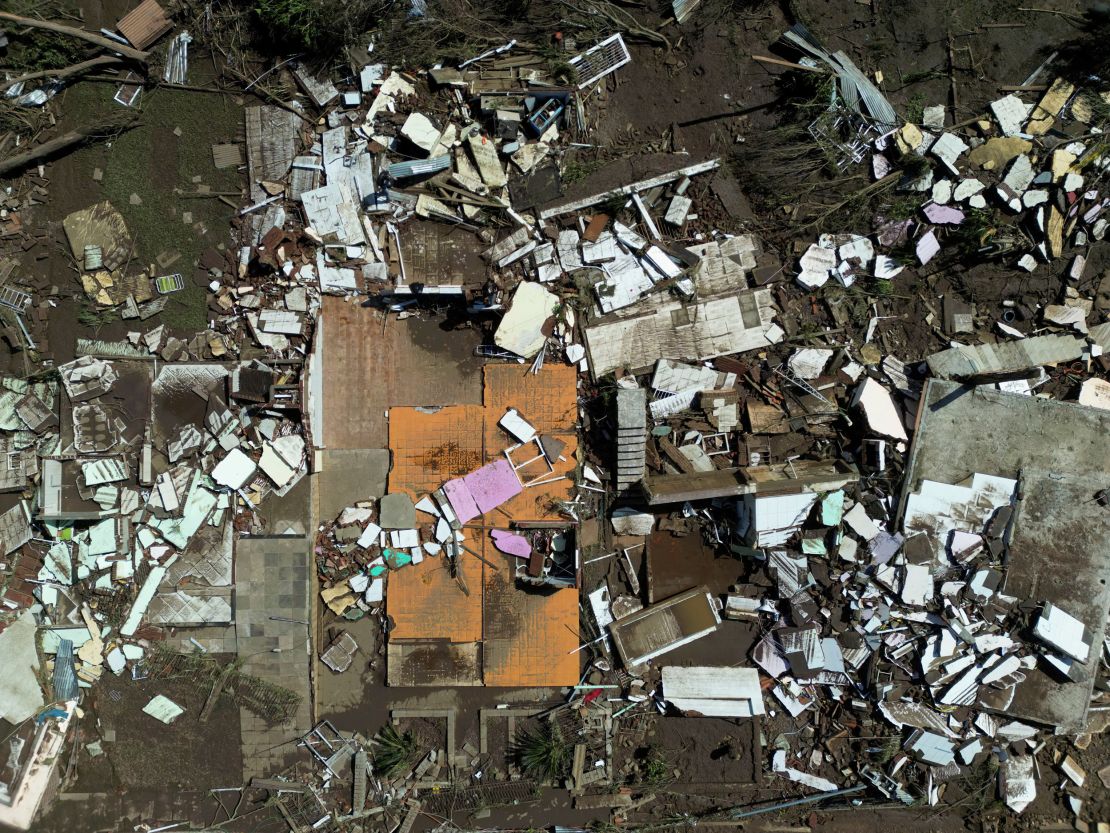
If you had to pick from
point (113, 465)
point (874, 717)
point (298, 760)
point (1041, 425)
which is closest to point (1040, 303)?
point (1041, 425)

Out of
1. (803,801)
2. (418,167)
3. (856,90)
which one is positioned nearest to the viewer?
(418,167)

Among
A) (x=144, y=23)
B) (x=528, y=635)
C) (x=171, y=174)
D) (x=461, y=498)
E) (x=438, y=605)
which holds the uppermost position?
(x=144, y=23)

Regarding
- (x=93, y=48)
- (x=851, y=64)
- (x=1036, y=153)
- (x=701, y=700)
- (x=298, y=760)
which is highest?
(x=93, y=48)

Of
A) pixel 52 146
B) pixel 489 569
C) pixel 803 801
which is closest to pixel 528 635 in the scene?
pixel 489 569

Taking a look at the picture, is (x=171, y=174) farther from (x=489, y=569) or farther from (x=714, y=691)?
(x=714, y=691)

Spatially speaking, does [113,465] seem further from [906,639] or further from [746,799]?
[906,639]
